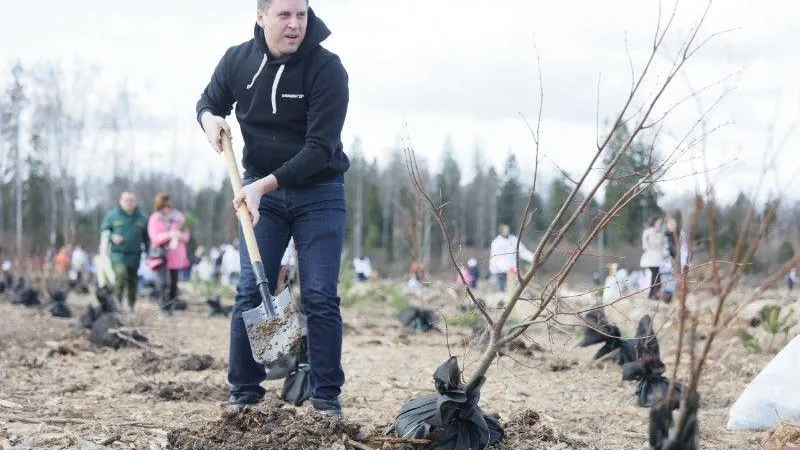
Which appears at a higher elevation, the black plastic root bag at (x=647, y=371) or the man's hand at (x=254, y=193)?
the man's hand at (x=254, y=193)

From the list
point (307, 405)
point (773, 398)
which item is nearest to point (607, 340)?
point (773, 398)

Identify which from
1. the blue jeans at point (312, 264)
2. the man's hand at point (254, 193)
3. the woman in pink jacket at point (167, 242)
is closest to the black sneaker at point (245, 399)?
the blue jeans at point (312, 264)

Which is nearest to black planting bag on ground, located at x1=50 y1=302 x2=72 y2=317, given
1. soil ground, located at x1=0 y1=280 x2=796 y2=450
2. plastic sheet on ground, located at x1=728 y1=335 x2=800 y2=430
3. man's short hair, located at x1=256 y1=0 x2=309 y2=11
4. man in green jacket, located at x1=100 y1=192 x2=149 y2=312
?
man in green jacket, located at x1=100 y1=192 x2=149 y2=312

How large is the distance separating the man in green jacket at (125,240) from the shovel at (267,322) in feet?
23.8

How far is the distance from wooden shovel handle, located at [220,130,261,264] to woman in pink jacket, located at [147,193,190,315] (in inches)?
286

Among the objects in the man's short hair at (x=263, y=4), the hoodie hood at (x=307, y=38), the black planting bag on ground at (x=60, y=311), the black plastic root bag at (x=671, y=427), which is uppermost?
the man's short hair at (x=263, y=4)

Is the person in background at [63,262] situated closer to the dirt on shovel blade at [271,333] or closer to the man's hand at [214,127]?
the man's hand at [214,127]

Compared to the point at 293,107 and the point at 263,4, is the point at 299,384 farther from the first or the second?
the point at 263,4

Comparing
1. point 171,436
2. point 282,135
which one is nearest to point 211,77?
point 282,135

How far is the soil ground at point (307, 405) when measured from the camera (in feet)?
10.9

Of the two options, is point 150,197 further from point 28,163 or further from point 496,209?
point 496,209

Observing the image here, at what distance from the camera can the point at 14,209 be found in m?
56.9

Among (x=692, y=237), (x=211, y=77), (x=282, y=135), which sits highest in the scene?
(x=211, y=77)

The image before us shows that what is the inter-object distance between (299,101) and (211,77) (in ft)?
1.90
